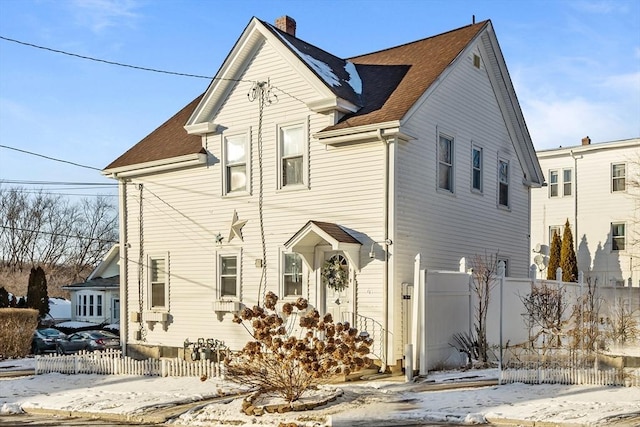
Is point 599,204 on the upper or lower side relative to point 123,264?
upper

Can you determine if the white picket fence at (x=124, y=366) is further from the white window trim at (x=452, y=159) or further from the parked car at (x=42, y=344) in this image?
the parked car at (x=42, y=344)

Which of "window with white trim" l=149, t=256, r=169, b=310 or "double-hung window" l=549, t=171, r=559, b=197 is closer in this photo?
"window with white trim" l=149, t=256, r=169, b=310

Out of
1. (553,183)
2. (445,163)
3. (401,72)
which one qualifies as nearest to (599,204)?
(553,183)

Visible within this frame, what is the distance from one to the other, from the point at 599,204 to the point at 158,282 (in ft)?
71.6

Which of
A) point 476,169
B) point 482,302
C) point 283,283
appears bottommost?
point 482,302

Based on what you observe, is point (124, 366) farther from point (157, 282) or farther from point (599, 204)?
point (599, 204)

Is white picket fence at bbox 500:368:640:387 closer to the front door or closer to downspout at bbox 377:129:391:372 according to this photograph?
downspout at bbox 377:129:391:372

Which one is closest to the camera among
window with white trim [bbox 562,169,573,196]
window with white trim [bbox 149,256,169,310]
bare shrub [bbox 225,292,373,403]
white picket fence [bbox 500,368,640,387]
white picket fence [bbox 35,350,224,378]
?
bare shrub [bbox 225,292,373,403]

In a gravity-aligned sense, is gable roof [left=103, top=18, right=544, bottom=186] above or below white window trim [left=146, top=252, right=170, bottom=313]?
above

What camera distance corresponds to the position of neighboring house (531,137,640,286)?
107ft

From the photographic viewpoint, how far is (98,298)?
41.0 m

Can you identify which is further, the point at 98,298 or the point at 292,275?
the point at 98,298

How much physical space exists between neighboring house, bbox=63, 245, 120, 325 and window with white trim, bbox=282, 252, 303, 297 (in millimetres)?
23086

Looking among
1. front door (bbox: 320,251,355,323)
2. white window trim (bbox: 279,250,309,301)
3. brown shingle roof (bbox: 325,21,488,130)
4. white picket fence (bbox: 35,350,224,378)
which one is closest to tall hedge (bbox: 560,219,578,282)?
brown shingle roof (bbox: 325,21,488,130)
